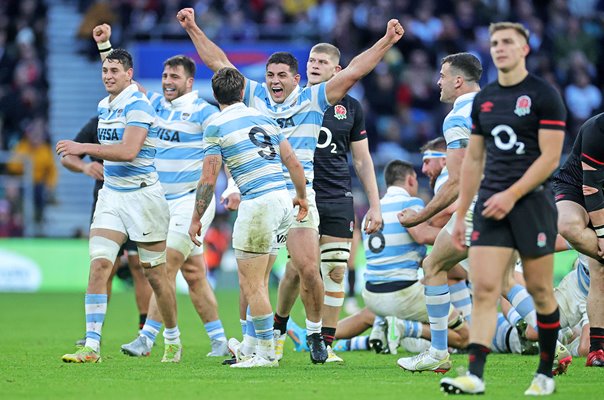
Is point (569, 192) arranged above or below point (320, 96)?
below

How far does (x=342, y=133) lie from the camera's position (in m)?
11.3

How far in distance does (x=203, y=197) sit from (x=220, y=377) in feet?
5.19

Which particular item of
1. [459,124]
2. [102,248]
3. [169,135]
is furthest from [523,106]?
[169,135]

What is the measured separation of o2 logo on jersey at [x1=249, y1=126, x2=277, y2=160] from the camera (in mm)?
9844

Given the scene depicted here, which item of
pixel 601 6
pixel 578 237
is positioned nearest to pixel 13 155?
pixel 601 6

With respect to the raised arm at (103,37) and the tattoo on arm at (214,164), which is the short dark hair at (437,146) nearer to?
the tattoo on arm at (214,164)

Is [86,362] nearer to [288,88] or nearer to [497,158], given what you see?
[288,88]

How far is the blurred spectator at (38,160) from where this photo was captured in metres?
25.7

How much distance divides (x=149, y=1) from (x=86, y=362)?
20552mm

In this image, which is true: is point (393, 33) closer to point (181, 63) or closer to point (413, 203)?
point (413, 203)

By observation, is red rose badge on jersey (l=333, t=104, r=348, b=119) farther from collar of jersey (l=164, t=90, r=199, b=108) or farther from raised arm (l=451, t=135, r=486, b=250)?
raised arm (l=451, t=135, r=486, b=250)

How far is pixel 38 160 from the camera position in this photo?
2633 centimetres

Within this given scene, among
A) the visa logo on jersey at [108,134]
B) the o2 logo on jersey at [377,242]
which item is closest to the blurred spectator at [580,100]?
the o2 logo on jersey at [377,242]

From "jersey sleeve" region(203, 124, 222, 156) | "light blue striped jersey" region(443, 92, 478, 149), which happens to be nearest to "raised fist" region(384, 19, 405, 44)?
"light blue striped jersey" region(443, 92, 478, 149)
